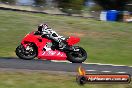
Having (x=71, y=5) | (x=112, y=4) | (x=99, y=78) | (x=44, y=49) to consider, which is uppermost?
(x=44, y=49)

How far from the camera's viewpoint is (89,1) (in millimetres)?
60906

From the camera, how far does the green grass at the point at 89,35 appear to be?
80.4 feet

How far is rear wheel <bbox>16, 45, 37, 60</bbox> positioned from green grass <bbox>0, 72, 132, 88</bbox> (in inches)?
109

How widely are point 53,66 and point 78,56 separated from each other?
1.62 meters

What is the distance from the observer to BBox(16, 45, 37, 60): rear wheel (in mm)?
18641

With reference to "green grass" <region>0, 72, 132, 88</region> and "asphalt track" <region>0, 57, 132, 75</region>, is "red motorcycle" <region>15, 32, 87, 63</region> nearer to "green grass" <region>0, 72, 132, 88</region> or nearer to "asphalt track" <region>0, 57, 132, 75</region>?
"asphalt track" <region>0, 57, 132, 75</region>

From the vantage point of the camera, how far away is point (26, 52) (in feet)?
61.4

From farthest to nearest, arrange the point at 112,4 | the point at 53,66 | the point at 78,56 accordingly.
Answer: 1. the point at 112,4
2. the point at 78,56
3. the point at 53,66

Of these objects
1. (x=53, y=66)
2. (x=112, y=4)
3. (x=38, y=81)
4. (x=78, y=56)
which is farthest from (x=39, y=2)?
(x=38, y=81)

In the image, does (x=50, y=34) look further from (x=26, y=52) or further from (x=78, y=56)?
(x=78, y=56)

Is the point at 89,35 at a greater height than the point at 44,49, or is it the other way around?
the point at 44,49

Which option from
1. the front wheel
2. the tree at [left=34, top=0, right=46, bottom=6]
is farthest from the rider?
the tree at [left=34, top=0, right=46, bottom=6]

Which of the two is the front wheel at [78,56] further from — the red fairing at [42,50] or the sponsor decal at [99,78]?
the sponsor decal at [99,78]

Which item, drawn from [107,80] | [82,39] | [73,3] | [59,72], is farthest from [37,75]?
[73,3]
